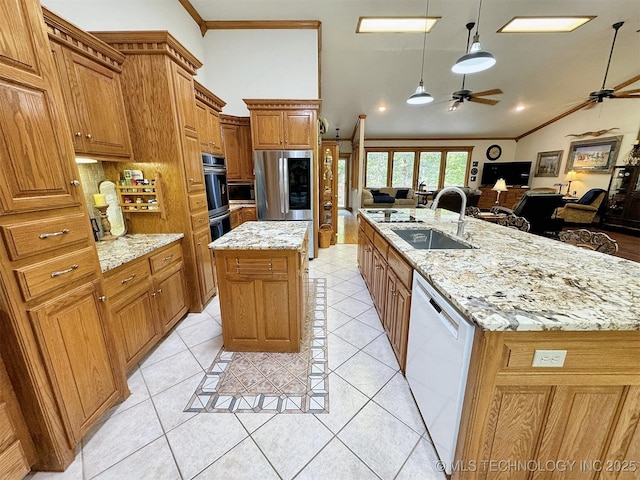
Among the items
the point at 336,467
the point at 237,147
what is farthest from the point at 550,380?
the point at 237,147

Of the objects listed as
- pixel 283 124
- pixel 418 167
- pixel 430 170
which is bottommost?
pixel 430 170

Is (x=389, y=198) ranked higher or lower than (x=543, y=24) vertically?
lower

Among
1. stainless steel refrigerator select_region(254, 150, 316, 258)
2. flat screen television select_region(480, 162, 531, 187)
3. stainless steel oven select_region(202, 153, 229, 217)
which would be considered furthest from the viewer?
flat screen television select_region(480, 162, 531, 187)

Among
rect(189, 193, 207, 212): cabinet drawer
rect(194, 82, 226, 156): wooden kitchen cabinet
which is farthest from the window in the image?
rect(189, 193, 207, 212): cabinet drawer

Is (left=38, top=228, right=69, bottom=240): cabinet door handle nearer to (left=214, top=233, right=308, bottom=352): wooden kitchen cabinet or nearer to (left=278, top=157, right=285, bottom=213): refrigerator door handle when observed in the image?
(left=214, top=233, right=308, bottom=352): wooden kitchen cabinet

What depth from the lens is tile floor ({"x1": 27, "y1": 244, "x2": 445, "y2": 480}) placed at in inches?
47.6

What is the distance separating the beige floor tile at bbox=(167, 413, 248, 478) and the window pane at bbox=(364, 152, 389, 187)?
952cm

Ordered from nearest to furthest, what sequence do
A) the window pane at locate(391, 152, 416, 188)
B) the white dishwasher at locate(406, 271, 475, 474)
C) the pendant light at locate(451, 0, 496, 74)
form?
the white dishwasher at locate(406, 271, 475, 474) < the pendant light at locate(451, 0, 496, 74) < the window pane at locate(391, 152, 416, 188)

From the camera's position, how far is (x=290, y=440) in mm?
1346

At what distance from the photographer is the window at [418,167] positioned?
962cm

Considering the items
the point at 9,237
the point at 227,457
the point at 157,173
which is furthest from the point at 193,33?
the point at 227,457

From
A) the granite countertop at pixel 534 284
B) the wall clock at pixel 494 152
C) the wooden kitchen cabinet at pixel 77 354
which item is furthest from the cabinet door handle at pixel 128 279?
the wall clock at pixel 494 152

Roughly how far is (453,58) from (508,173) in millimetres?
5996

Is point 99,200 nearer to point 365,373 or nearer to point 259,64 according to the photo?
point 365,373
